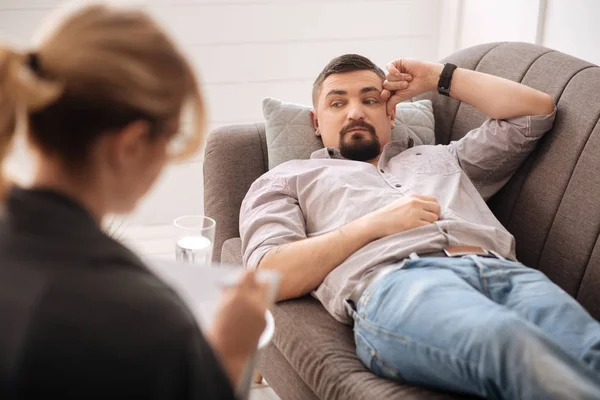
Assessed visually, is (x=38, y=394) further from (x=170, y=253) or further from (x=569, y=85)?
(x=170, y=253)

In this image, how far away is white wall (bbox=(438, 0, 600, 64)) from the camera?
2756 millimetres

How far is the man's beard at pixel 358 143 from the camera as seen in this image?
225cm

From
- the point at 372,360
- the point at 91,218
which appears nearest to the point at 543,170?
the point at 372,360

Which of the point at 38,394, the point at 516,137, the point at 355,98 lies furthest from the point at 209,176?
the point at 38,394

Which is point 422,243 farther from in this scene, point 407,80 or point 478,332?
point 407,80

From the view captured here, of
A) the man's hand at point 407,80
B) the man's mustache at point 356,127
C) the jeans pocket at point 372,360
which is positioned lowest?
the jeans pocket at point 372,360

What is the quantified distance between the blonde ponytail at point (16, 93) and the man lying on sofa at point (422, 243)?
2.90 ft

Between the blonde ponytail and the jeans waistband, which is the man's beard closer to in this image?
the jeans waistband

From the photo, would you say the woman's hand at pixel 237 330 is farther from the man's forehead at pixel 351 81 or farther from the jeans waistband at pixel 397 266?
the man's forehead at pixel 351 81

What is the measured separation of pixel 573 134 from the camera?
210cm

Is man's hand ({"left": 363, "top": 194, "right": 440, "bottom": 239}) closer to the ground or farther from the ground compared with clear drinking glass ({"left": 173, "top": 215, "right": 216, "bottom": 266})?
farther from the ground

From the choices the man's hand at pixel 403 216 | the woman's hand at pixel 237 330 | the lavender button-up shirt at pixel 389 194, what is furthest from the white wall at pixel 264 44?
the woman's hand at pixel 237 330

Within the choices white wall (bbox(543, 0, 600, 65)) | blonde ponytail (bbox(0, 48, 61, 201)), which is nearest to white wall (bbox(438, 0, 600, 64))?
white wall (bbox(543, 0, 600, 65))

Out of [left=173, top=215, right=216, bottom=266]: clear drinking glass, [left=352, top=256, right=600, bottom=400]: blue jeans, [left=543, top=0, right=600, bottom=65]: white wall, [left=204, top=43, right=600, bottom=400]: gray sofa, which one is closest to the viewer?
[left=352, top=256, right=600, bottom=400]: blue jeans
